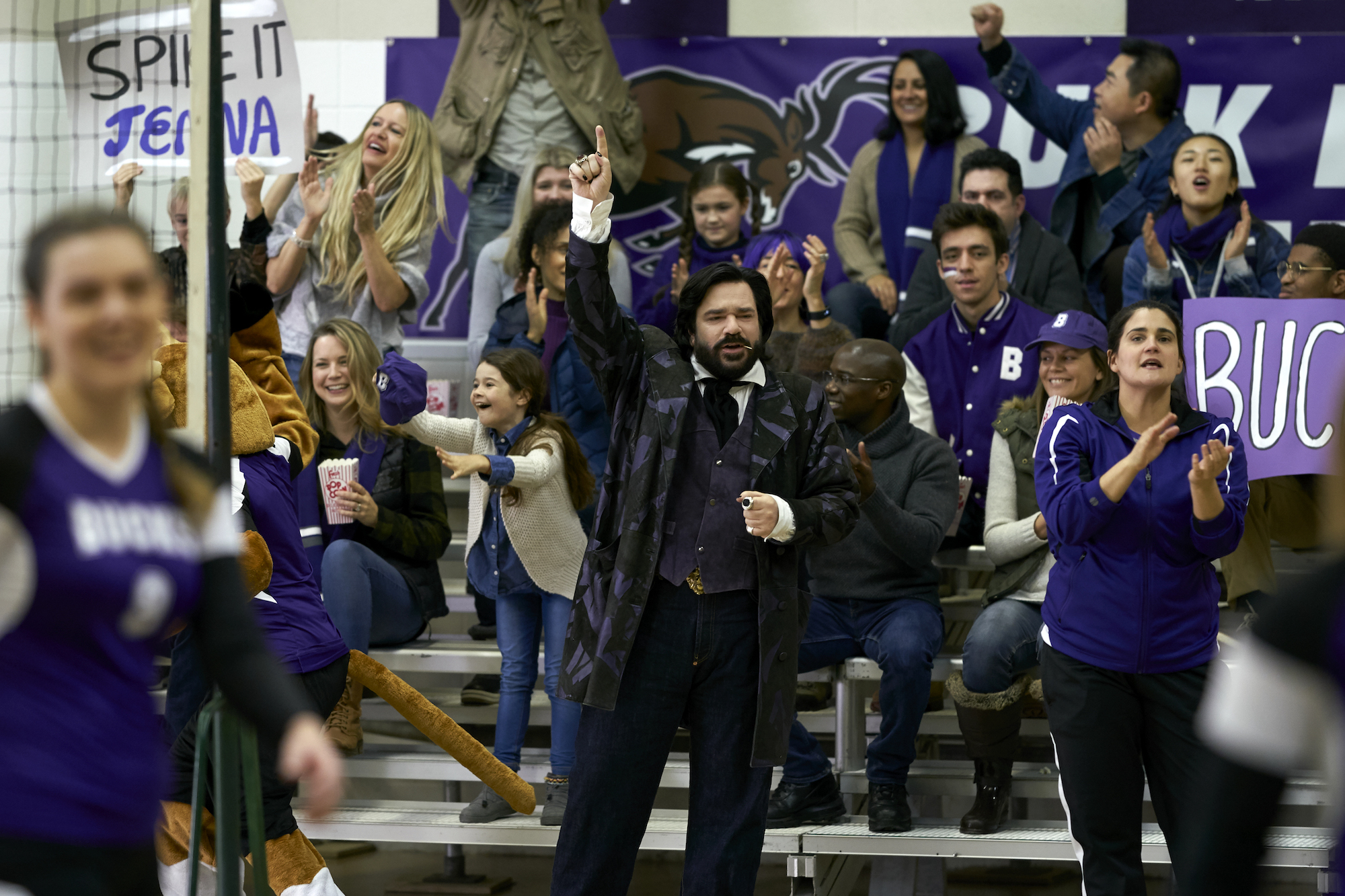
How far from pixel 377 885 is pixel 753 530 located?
2.73 meters

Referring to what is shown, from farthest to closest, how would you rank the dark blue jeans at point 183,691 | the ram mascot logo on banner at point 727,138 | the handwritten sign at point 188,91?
the ram mascot logo on banner at point 727,138
the handwritten sign at point 188,91
the dark blue jeans at point 183,691

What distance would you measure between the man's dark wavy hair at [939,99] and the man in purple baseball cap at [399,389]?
3.14m

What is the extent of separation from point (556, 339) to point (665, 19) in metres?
2.74

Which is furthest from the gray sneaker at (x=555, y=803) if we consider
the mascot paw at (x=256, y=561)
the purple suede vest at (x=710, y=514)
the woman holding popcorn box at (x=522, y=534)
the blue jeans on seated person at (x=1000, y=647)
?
the mascot paw at (x=256, y=561)

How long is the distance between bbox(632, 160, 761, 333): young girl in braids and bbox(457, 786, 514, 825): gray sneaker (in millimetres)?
2115

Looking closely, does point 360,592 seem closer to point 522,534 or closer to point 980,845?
point 522,534

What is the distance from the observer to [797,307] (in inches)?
223

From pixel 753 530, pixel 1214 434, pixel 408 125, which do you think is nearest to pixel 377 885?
pixel 753 530

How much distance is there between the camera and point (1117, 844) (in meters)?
3.59

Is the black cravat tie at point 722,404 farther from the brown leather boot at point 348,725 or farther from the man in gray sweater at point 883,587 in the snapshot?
the brown leather boot at point 348,725

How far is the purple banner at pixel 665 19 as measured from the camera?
749 cm

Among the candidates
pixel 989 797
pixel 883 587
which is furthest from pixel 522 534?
pixel 989 797

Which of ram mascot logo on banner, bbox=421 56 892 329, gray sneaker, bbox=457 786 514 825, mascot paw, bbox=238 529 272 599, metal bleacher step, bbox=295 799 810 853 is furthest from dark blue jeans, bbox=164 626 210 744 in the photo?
ram mascot logo on banner, bbox=421 56 892 329

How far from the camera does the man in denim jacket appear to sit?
617 cm
